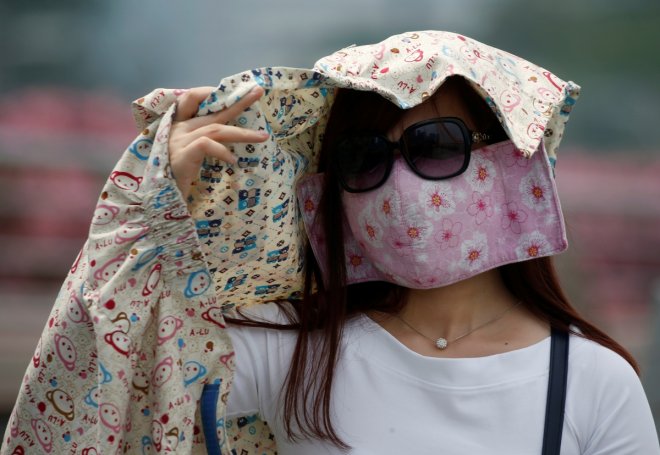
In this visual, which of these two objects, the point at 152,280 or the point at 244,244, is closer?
the point at 152,280

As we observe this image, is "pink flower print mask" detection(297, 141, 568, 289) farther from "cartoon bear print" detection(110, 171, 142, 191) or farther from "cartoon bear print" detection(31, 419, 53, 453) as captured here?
"cartoon bear print" detection(31, 419, 53, 453)

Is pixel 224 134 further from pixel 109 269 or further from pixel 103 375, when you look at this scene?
pixel 103 375

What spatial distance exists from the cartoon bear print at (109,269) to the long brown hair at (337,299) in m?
0.27

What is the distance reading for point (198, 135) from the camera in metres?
1.36

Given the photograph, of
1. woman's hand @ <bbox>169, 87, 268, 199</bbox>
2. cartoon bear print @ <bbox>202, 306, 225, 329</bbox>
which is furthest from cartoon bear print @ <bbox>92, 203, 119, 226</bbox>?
cartoon bear print @ <bbox>202, 306, 225, 329</bbox>

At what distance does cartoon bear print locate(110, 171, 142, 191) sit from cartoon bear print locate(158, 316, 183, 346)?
0.20 metres

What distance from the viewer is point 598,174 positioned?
185 inches

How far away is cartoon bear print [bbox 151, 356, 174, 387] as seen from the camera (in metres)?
1.41

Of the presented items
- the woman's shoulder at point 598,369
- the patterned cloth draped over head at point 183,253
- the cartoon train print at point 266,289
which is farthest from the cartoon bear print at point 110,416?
the woman's shoulder at point 598,369

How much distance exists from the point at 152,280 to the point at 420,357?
454 mm

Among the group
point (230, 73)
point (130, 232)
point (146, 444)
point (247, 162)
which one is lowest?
point (146, 444)

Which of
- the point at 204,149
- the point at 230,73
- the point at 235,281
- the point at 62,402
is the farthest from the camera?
the point at 230,73

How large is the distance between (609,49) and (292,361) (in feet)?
12.7

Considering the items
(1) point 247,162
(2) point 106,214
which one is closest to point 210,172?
(1) point 247,162
